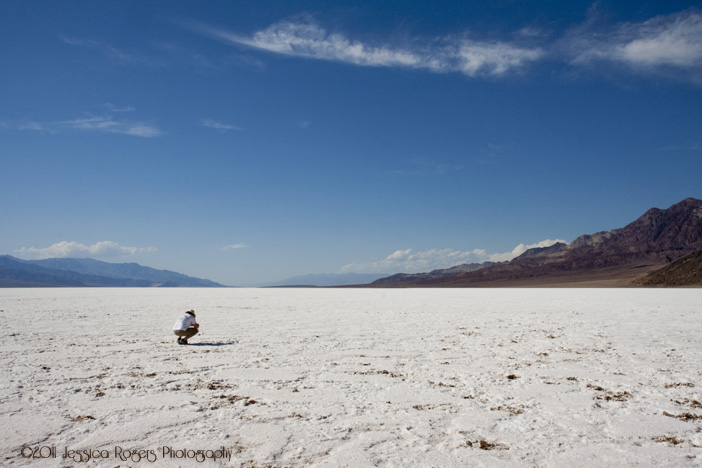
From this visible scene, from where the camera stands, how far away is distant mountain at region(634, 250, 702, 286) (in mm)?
52500

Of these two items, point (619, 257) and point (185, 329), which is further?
point (619, 257)

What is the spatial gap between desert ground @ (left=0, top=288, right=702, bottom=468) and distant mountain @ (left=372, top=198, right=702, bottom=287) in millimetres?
95113

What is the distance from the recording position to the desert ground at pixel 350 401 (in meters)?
3.10

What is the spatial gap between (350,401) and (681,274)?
6540cm

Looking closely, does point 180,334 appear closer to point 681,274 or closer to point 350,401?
point 350,401

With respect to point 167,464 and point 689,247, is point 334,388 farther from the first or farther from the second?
point 689,247

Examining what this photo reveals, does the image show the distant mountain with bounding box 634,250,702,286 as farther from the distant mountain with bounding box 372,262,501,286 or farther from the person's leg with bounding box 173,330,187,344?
the distant mountain with bounding box 372,262,501,286

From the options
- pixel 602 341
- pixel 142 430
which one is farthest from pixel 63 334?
pixel 602 341

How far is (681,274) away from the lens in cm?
5450

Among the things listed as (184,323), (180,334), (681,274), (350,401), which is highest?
(681,274)

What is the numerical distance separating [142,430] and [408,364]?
142 inches

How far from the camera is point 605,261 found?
357 ft

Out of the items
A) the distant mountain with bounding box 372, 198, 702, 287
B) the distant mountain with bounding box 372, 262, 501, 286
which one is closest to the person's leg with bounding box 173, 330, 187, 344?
the distant mountain with bounding box 372, 198, 702, 287

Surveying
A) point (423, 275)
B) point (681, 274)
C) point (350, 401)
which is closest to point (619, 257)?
point (681, 274)
